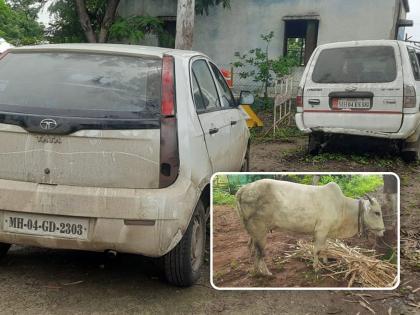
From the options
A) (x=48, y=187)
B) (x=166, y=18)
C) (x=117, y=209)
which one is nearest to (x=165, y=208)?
(x=117, y=209)

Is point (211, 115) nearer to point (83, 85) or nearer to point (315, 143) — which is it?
point (83, 85)

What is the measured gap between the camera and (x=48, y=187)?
299cm

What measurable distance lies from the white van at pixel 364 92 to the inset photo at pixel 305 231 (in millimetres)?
4669

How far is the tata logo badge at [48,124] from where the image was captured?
2986mm

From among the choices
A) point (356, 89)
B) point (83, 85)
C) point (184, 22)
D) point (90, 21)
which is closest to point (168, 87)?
point (83, 85)

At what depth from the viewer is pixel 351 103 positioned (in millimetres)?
6758

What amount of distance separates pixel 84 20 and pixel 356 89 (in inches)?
418

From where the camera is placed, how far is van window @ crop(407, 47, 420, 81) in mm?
6835

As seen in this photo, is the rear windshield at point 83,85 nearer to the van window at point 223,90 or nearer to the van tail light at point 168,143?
the van tail light at point 168,143

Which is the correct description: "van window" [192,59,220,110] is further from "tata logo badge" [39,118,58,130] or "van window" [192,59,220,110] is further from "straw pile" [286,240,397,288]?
"straw pile" [286,240,397,288]

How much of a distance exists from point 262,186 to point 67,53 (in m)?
1.96

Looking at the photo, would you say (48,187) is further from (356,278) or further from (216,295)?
(356,278)

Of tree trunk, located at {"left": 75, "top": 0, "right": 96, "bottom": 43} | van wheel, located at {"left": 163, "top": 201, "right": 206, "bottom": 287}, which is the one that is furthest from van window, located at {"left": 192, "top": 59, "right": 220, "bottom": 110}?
tree trunk, located at {"left": 75, "top": 0, "right": 96, "bottom": 43}

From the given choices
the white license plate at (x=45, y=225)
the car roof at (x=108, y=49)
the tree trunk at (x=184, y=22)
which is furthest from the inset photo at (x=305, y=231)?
the tree trunk at (x=184, y=22)
